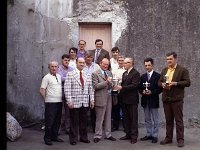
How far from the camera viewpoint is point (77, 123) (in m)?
8.34

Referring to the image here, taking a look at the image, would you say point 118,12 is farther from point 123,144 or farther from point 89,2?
point 123,144

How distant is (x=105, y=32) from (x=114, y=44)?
473 millimetres

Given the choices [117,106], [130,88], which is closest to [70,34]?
[117,106]

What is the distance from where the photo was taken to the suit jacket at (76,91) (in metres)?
8.23

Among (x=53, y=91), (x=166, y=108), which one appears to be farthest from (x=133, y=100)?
(x=53, y=91)

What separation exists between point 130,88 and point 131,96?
0.20m

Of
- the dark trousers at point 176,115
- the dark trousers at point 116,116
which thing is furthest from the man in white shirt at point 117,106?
the dark trousers at point 176,115

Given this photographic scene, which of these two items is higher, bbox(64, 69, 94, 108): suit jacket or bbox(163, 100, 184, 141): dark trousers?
bbox(64, 69, 94, 108): suit jacket

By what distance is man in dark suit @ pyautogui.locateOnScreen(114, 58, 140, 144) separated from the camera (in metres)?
8.45

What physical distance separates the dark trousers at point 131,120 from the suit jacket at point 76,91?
0.85 m

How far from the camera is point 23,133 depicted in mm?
9359

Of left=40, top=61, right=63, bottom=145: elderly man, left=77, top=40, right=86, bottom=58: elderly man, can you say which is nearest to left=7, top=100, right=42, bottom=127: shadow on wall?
left=40, top=61, right=63, bottom=145: elderly man

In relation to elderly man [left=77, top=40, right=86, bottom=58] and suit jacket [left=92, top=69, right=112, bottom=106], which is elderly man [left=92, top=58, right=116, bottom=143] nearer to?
suit jacket [left=92, top=69, right=112, bottom=106]

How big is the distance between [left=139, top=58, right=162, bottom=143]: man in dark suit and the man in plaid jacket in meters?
1.16
